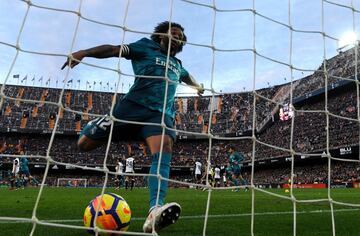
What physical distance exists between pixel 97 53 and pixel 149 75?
2.06 ft

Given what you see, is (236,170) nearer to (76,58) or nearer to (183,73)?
(183,73)

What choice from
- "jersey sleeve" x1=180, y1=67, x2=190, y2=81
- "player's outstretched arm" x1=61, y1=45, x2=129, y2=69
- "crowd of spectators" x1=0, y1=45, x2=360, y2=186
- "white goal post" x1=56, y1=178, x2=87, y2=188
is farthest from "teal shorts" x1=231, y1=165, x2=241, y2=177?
"white goal post" x1=56, y1=178, x2=87, y2=188

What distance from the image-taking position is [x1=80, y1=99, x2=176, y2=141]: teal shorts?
3.80 metres

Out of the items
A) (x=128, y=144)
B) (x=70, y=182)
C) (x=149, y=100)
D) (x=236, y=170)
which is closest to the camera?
(x=149, y=100)

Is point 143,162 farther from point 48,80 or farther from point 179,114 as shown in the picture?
point 48,80

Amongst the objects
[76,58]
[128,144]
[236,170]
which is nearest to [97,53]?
[76,58]

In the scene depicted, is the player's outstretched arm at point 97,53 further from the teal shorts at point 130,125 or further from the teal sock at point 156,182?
the teal sock at point 156,182

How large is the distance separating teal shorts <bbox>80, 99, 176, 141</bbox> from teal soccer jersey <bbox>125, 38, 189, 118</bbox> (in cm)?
6

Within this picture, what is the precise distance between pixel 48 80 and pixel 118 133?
4508 cm

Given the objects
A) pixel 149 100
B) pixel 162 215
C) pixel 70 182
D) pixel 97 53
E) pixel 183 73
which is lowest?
pixel 70 182

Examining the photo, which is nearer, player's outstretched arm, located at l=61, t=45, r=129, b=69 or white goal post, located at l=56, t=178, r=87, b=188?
player's outstretched arm, located at l=61, t=45, r=129, b=69

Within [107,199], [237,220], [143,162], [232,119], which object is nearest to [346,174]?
[232,119]

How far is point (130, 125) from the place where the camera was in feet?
12.7

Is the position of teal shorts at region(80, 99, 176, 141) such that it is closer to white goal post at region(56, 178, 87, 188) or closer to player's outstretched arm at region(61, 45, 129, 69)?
player's outstretched arm at region(61, 45, 129, 69)
